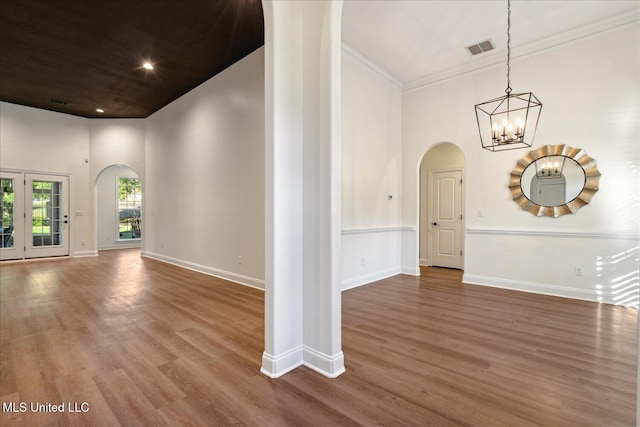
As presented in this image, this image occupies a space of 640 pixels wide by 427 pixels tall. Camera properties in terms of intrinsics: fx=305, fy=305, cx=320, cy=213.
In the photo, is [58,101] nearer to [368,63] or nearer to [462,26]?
[368,63]

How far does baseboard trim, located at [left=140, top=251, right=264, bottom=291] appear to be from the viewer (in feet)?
16.3

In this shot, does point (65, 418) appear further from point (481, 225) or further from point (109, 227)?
point (109, 227)

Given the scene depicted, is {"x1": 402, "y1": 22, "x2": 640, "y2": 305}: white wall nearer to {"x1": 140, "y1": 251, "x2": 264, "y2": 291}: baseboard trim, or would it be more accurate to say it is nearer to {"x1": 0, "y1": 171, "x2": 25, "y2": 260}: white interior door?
{"x1": 140, "y1": 251, "x2": 264, "y2": 291}: baseboard trim

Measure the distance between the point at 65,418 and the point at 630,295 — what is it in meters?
6.03

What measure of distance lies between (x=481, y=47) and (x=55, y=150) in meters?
10.1

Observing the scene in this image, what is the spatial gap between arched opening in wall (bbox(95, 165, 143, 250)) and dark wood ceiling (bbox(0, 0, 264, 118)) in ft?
12.1

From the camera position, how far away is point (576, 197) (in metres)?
4.39

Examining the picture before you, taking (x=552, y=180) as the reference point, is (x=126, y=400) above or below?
below

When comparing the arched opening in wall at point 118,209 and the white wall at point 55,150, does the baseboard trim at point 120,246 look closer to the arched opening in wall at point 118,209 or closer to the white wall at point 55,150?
the arched opening in wall at point 118,209

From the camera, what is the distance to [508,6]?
377 centimetres

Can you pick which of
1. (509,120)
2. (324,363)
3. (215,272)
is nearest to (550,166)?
(509,120)

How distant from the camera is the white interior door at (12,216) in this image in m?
7.36

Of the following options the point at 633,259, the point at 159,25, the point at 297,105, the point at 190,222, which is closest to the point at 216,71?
the point at 159,25

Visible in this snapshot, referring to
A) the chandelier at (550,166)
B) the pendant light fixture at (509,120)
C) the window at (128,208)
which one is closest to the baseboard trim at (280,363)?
the pendant light fixture at (509,120)
